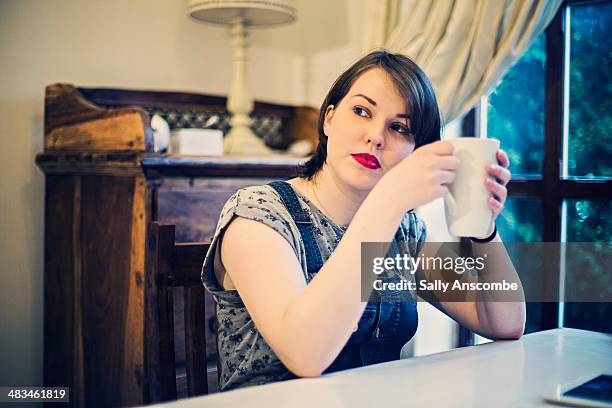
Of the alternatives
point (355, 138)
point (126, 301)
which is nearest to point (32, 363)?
point (126, 301)

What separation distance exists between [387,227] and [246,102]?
4.73 feet

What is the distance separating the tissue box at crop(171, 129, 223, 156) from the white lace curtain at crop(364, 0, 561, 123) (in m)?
0.63

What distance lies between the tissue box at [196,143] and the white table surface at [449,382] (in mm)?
1205

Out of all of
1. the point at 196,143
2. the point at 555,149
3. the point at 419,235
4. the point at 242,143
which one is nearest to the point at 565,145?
the point at 555,149

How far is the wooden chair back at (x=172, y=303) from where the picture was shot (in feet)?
3.84

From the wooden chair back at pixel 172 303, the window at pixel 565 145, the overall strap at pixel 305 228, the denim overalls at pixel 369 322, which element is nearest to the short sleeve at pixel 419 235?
the denim overalls at pixel 369 322

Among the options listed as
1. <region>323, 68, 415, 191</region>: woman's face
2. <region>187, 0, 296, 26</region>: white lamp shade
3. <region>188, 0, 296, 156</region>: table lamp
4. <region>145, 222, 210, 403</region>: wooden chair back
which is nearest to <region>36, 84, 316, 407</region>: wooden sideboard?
<region>188, 0, 296, 156</region>: table lamp

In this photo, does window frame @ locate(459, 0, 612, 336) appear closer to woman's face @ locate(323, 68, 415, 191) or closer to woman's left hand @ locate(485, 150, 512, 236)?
woman's face @ locate(323, 68, 415, 191)

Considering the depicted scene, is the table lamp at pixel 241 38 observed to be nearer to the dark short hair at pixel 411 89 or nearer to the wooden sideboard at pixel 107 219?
the wooden sideboard at pixel 107 219

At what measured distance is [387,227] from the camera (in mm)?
1016

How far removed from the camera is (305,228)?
1.27 metres

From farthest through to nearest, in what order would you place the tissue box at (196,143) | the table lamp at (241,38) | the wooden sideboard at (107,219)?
the table lamp at (241,38)
the tissue box at (196,143)
the wooden sideboard at (107,219)

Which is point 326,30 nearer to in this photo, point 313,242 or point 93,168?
point 93,168

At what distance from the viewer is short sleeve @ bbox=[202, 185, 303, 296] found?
3.77 ft
